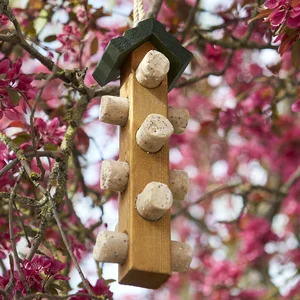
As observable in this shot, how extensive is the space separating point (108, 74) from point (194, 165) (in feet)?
15.1

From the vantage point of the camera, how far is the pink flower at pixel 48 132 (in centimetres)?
245

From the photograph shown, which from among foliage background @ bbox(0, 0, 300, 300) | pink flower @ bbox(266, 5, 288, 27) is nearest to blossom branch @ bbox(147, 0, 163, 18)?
foliage background @ bbox(0, 0, 300, 300)

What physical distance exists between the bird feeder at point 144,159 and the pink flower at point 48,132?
0.37 m

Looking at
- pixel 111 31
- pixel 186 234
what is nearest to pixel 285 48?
pixel 111 31

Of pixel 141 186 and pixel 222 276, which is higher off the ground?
pixel 222 276

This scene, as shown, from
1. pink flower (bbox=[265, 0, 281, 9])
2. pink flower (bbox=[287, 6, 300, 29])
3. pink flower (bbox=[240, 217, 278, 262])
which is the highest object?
pink flower (bbox=[240, 217, 278, 262])

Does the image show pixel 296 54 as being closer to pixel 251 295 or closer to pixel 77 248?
pixel 77 248

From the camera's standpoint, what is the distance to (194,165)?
6.68 metres

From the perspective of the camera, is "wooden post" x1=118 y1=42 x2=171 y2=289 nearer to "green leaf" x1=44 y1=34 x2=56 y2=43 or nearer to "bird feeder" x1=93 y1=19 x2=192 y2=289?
"bird feeder" x1=93 y1=19 x2=192 y2=289

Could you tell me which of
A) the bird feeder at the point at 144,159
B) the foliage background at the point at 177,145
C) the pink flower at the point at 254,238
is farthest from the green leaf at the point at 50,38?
the pink flower at the point at 254,238

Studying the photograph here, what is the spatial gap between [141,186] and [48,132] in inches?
26.5

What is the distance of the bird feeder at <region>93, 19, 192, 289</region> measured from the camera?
1793mm

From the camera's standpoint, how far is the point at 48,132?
8.07 feet

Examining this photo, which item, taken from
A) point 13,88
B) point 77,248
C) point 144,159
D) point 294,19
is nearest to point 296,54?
point 294,19
